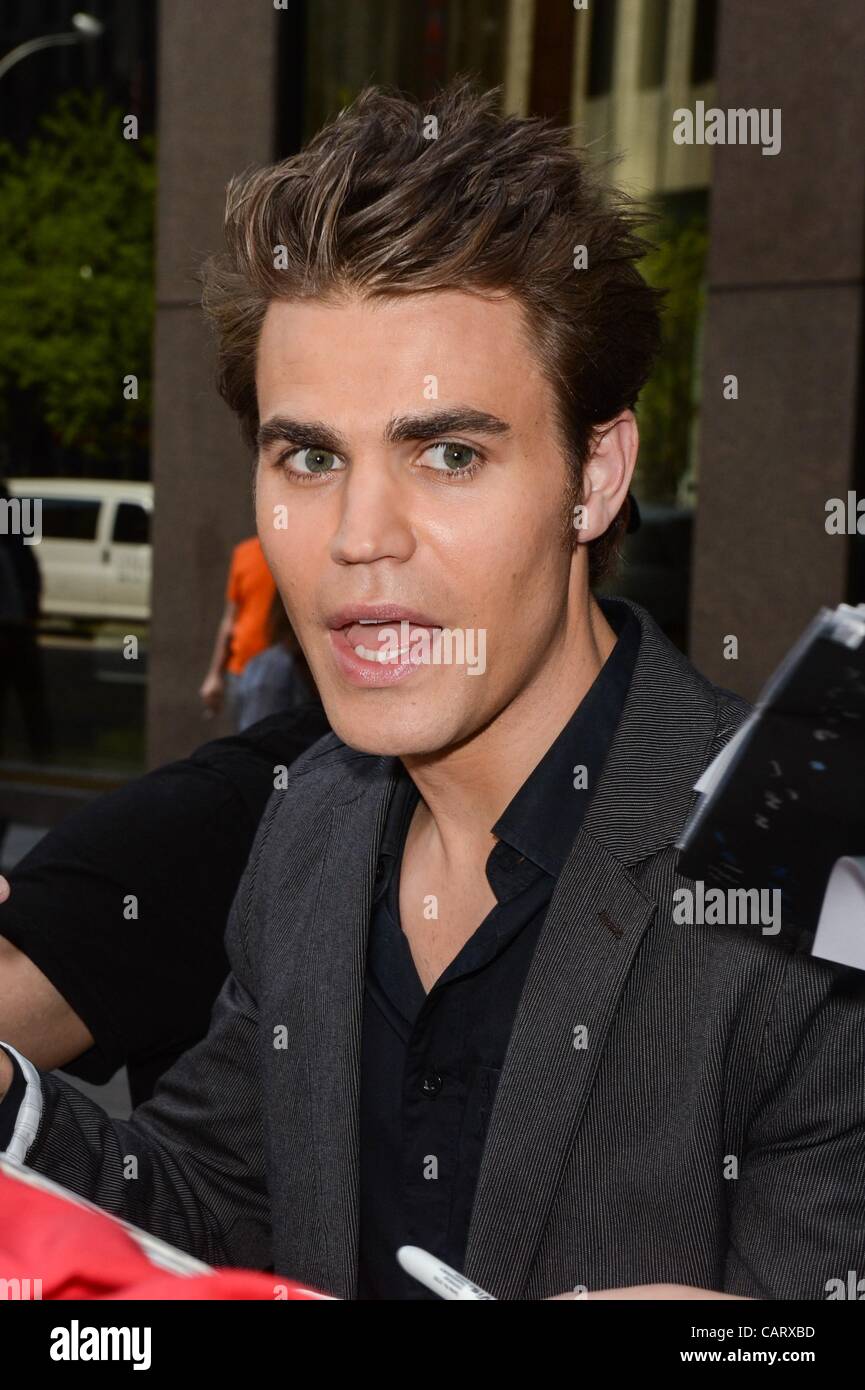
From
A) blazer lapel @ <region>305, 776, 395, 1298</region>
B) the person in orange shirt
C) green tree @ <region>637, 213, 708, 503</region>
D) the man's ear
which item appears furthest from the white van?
the man's ear

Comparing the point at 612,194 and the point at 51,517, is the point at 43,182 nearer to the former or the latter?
the point at 51,517

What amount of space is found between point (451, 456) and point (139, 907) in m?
0.94

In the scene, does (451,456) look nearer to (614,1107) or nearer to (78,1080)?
(614,1107)

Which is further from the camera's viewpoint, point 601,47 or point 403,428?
point 601,47

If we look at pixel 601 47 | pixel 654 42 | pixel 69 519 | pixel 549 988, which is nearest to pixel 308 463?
pixel 549 988

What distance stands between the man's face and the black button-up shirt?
0.49 feet

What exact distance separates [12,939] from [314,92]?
768 centimetres

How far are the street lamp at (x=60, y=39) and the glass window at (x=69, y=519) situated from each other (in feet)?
9.49

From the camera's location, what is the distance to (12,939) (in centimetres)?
223

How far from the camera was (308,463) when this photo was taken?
185 centimetres

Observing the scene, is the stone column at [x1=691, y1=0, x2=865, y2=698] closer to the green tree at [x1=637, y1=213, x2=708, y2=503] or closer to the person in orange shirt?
the green tree at [x1=637, y1=213, x2=708, y2=503]

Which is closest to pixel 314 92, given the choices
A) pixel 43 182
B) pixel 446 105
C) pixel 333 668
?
pixel 43 182

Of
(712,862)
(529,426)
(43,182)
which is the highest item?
(43,182)

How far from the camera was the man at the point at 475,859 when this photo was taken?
66.9 inches
